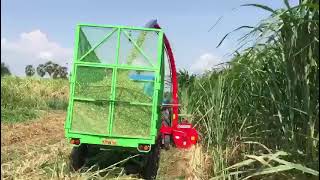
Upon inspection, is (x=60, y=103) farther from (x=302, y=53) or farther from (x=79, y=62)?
(x=302, y=53)

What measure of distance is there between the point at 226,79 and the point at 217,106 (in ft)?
1.39

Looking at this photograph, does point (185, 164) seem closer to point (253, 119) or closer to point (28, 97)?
point (253, 119)

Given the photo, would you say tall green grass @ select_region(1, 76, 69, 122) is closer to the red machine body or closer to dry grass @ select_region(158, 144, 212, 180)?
the red machine body

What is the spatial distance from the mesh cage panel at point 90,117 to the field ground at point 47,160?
0.63 m

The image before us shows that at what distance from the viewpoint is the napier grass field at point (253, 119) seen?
4.50 m

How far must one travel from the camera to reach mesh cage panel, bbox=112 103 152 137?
25.3 ft

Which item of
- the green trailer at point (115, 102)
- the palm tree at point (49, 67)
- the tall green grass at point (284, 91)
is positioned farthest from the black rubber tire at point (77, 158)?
the palm tree at point (49, 67)

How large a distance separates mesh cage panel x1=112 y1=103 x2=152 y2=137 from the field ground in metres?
0.77

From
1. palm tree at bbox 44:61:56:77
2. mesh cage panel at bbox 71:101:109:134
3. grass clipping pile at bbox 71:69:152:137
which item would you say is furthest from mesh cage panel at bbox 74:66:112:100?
palm tree at bbox 44:61:56:77

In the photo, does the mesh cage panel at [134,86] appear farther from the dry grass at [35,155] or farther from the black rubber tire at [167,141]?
the black rubber tire at [167,141]

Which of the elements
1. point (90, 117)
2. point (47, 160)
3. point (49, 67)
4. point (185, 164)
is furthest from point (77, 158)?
point (49, 67)

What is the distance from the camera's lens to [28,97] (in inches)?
974

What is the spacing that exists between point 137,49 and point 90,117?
1298mm

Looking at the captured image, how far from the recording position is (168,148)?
1157 cm
